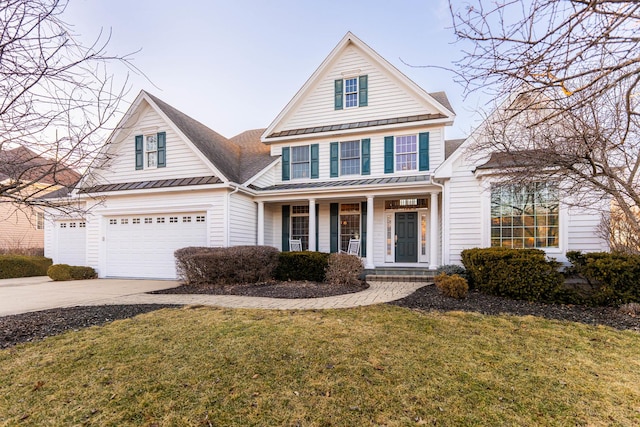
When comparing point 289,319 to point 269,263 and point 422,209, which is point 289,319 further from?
point 422,209

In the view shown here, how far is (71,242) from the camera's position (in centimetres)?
1298

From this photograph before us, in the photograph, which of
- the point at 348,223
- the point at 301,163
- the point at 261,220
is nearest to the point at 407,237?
the point at 348,223

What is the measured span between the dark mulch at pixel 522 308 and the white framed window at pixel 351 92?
839cm

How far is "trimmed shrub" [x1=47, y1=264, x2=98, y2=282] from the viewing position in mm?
11266

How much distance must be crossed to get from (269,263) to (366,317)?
518 centimetres

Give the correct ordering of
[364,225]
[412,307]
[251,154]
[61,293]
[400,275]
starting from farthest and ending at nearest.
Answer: [251,154]
[364,225]
[400,275]
[61,293]
[412,307]

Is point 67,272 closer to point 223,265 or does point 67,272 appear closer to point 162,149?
point 162,149

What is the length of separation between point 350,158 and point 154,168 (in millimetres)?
7480

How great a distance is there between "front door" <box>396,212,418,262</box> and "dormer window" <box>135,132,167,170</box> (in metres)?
9.25

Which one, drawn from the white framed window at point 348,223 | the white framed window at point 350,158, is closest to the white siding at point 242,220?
the white framed window at point 348,223

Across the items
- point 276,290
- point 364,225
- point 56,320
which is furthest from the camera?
point 364,225

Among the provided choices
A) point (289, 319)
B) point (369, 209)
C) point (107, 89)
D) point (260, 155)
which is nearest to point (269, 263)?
point (369, 209)

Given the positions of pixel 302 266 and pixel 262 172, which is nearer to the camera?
pixel 302 266

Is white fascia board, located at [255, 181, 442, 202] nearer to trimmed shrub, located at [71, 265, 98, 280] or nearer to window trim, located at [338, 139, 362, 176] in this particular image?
window trim, located at [338, 139, 362, 176]
